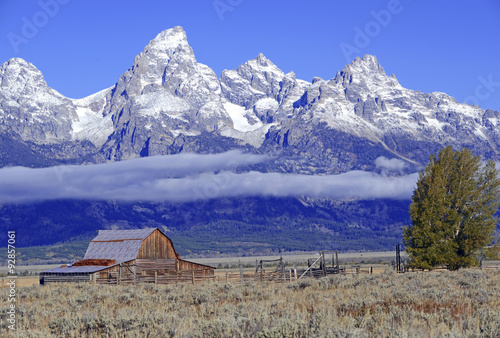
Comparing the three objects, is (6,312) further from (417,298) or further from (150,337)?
(417,298)

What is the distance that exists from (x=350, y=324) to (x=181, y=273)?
45404 millimetres

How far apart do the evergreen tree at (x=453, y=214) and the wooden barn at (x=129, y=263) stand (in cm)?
2001

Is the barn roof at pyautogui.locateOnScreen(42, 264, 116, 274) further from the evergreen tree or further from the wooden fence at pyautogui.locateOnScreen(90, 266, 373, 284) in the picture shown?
the evergreen tree

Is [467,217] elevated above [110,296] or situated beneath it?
elevated above

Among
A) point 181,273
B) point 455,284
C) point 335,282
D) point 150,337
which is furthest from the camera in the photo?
point 181,273

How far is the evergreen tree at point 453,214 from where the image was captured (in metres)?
44.7

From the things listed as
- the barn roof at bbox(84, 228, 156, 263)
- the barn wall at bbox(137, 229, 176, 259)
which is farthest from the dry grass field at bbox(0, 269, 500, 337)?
the barn wall at bbox(137, 229, 176, 259)

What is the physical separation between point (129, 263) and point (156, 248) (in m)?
4.98

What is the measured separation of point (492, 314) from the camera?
1427 centimetres

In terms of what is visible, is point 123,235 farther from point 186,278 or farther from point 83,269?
point 83,269

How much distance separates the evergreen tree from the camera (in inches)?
1761

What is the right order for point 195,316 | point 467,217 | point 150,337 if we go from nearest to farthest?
point 150,337, point 195,316, point 467,217

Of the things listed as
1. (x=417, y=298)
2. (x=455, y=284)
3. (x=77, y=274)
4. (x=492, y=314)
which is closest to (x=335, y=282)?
(x=455, y=284)

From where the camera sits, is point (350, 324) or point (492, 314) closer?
point (350, 324)
